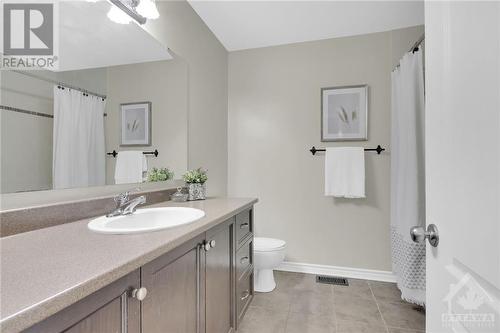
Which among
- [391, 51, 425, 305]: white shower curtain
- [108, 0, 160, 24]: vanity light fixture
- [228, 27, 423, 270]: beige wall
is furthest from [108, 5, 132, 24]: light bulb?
[391, 51, 425, 305]: white shower curtain

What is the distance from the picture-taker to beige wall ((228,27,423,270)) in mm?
2412

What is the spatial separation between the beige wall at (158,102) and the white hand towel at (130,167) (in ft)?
0.11

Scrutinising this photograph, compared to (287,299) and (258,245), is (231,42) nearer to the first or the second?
(258,245)

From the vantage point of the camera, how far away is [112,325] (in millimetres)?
628

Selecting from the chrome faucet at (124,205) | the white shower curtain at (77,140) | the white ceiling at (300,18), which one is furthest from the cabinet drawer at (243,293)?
the white ceiling at (300,18)

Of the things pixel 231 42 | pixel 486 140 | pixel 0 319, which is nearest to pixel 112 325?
pixel 0 319

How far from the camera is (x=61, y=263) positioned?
603 mm

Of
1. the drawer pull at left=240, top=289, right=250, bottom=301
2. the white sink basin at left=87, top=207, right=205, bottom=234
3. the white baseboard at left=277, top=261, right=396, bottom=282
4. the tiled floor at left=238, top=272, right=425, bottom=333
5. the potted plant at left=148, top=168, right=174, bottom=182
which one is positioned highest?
the potted plant at left=148, top=168, right=174, bottom=182

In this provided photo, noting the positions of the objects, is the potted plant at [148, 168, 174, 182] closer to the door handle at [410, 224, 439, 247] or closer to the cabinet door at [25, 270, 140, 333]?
the cabinet door at [25, 270, 140, 333]

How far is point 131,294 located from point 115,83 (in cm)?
114

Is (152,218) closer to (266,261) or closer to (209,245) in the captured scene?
(209,245)

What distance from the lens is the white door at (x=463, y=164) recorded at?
1.63ft

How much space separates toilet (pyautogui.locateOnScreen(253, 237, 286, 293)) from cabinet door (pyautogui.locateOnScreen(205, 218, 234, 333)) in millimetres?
659

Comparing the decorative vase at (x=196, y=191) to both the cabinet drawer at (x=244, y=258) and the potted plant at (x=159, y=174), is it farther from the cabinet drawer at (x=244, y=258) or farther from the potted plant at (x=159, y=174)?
the cabinet drawer at (x=244, y=258)
